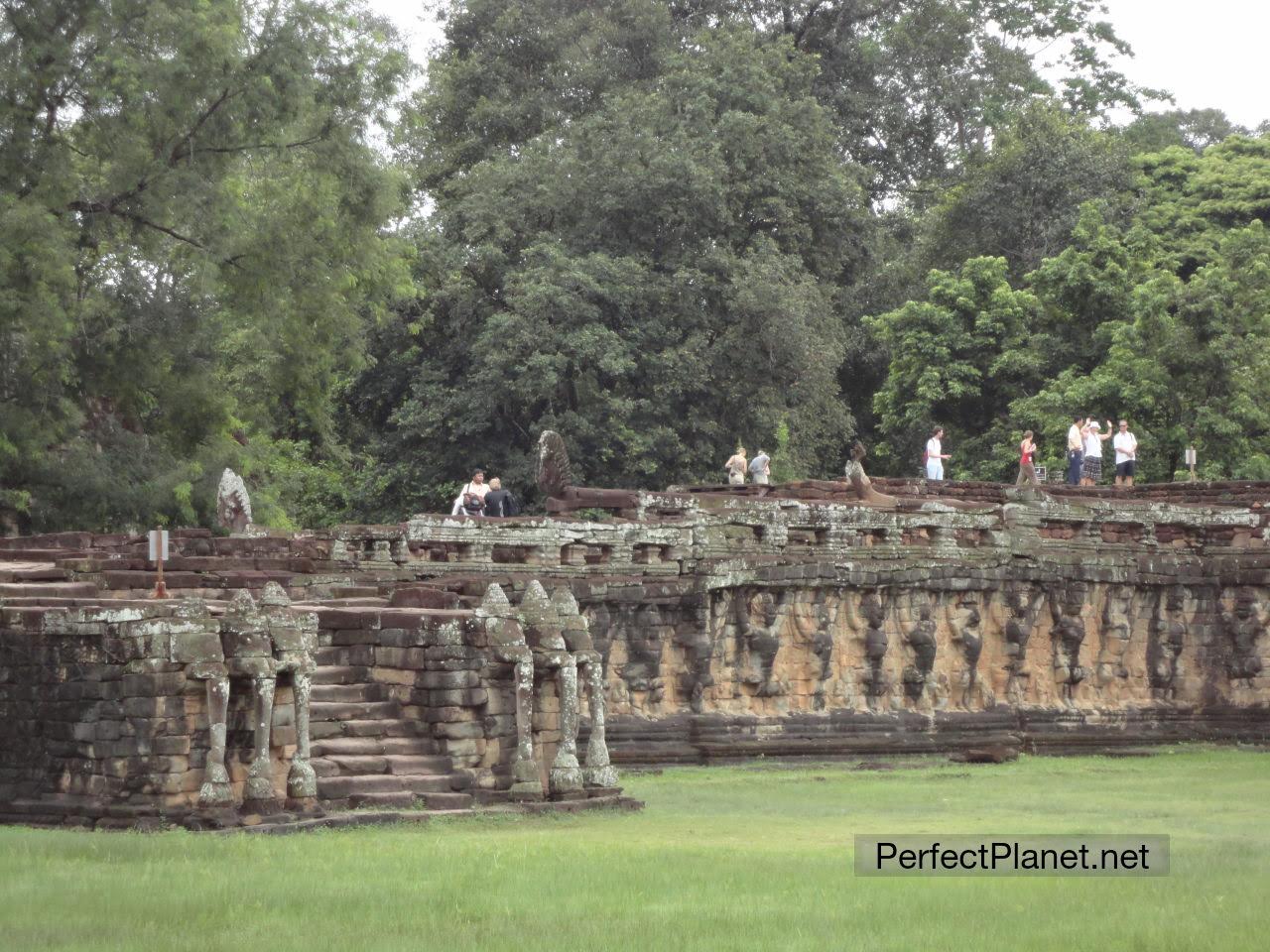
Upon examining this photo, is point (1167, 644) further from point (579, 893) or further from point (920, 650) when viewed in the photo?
point (579, 893)

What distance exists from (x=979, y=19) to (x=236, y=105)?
2972 centimetres

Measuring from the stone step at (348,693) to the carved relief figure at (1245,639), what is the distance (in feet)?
60.3

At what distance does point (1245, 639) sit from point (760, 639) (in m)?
10.0

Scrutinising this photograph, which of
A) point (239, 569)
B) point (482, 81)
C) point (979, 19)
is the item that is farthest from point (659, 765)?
point (979, 19)

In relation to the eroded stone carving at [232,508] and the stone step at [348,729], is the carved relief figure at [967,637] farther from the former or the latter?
the stone step at [348,729]

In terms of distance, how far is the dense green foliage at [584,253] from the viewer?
3288cm

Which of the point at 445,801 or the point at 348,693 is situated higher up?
the point at 348,693

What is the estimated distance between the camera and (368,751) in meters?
17.6

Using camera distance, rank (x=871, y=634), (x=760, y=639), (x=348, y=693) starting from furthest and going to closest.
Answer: (x=871, y=634)
(x=760, y=639)
(x=348, y=693)

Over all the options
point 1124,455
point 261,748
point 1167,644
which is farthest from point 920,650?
point 261,748

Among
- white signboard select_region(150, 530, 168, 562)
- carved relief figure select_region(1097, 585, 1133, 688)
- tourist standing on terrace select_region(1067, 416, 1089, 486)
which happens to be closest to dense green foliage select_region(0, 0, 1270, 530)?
tourist standing on terrace select_region(1067, 416, 1089, 486)

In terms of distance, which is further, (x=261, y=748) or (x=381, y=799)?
(x=381, y=799)

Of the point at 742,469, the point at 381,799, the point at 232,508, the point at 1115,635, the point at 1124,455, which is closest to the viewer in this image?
the point at 381,799

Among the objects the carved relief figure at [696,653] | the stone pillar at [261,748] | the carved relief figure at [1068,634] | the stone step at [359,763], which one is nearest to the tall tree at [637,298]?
the carved relief figure at [1068,634]
